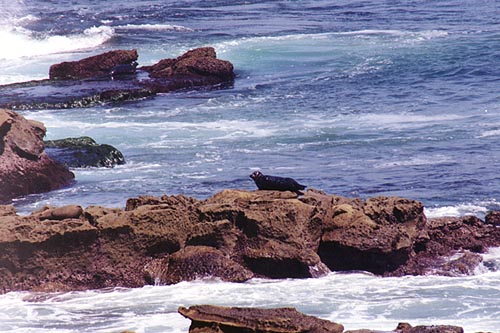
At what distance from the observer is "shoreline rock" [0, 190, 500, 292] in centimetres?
1170

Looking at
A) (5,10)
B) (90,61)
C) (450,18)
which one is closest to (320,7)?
(450,18)

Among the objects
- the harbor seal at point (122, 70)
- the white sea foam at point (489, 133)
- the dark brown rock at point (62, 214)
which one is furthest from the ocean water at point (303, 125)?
the harbor seal at point (122, 70)

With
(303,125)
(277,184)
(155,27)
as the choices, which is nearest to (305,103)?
(303,125)

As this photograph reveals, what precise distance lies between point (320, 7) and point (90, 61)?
53.9 ft

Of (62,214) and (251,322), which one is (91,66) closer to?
(62,214)

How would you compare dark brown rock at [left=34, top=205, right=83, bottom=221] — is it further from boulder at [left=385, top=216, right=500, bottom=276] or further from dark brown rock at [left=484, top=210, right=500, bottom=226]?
dark brown rock at [left=484, top=210, right=500, bottom=226]

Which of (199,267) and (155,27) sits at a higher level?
(155,27)

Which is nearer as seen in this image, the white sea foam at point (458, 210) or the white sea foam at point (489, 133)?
the white sea foam at point (458, 210)

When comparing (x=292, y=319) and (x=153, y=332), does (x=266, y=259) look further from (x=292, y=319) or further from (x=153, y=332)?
(x=292, y=319)

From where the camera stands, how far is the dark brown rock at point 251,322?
7996mm

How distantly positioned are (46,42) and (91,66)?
27.0ft

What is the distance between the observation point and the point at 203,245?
39.4 ft

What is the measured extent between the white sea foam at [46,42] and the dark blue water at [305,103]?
0.27 ft

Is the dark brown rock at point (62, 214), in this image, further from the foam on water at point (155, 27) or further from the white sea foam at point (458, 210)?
the foam on water at point (155, 27)
